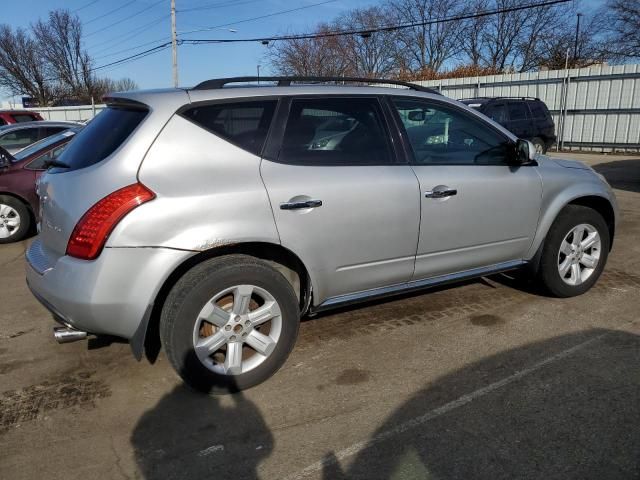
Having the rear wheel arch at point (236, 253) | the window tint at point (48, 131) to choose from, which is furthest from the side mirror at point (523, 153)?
the window tint at point (48, 131)

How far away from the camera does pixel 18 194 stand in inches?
273

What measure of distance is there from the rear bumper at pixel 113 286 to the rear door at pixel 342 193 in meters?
0.72

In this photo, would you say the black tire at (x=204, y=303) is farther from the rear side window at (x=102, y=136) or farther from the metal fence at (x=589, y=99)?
the metal fence at (x=589, y=99)

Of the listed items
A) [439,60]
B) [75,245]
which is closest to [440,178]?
[75,245]

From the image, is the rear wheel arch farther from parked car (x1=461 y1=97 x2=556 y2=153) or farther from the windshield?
parked car (x1=461 y1=97 x2=556 y2=153)

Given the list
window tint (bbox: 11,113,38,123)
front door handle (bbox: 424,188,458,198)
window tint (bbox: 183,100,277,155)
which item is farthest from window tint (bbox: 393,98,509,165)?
window tint (bbox: 11,113,38,123)

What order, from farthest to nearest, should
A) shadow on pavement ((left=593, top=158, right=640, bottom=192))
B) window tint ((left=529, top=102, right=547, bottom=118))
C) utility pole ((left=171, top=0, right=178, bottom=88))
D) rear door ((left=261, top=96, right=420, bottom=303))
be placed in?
1. utility pole ((left=171, top=0, right=178, bottom=88))
2. window tint ((left=529, top=102, right=547, bottom=118))
3. shadow on pavement ((left=593, top=158, right=640, bottom=192))
4. rear door ((left=261, top=96, right=420, bottom=303))

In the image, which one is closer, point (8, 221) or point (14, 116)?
point (8, 221)

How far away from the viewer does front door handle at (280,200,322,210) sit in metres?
2.99

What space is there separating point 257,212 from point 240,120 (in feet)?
1.89

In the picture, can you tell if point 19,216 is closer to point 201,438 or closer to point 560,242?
point 201,438

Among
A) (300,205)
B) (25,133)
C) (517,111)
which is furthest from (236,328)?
(517,111)

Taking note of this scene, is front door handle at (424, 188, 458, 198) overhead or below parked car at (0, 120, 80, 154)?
below

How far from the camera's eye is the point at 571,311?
13.6 feet
